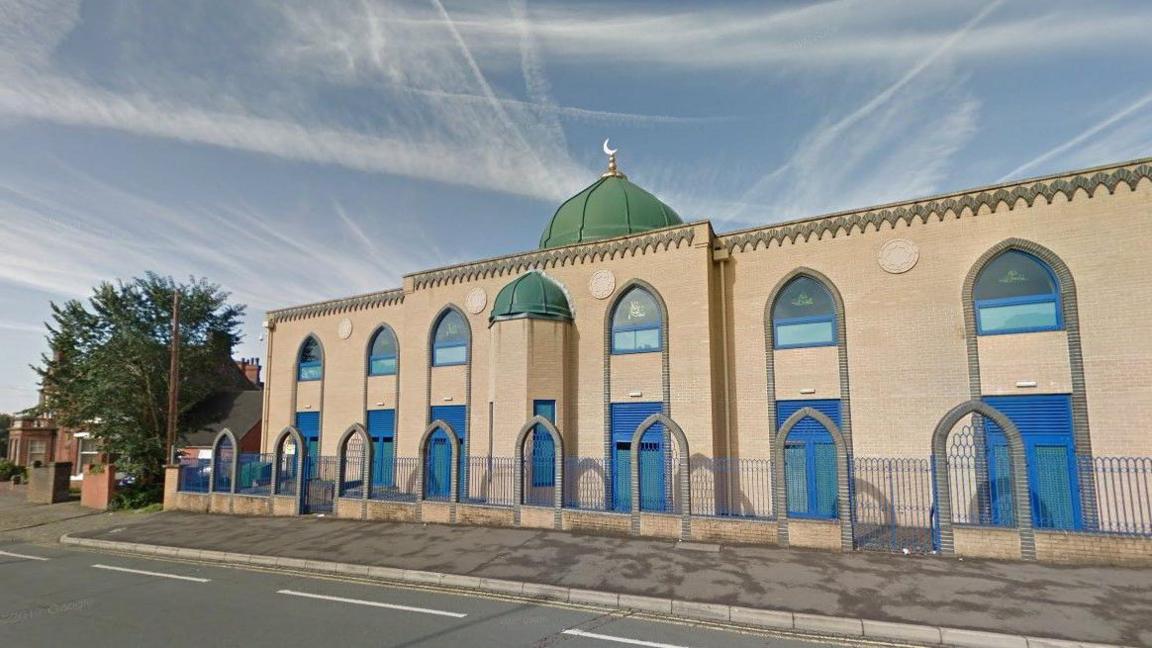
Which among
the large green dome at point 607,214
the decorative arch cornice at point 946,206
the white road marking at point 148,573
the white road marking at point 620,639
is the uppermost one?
the large green dome at point 607,214

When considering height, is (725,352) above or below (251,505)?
above

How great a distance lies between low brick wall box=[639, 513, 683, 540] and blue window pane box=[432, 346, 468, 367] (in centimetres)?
902

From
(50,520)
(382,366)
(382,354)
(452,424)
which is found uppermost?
(382,354)

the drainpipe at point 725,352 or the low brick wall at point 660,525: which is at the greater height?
the drainpipe at point 725,352

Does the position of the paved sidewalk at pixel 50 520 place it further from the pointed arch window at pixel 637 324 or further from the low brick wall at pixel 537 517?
the pointed arch window at pixel 637 324

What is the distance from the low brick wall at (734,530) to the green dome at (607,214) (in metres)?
10.1

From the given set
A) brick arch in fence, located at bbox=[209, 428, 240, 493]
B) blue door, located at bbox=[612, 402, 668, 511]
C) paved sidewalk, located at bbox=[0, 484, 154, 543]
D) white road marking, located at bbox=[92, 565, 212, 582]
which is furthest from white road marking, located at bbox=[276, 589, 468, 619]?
paved sidewalk, located at bbox=[0, 484, 154, 543]

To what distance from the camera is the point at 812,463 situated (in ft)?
44.8

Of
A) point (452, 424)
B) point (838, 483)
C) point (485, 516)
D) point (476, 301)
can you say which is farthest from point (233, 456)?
point (838, 483)

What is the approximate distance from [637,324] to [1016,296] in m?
8.53

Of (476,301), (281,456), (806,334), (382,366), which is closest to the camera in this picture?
(806,334)

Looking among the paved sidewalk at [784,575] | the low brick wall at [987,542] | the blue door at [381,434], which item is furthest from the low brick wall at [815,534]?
the blue door at [381,434]

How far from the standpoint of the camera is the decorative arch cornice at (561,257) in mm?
15781

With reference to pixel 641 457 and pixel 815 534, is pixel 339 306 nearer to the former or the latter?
pixel 641 457
